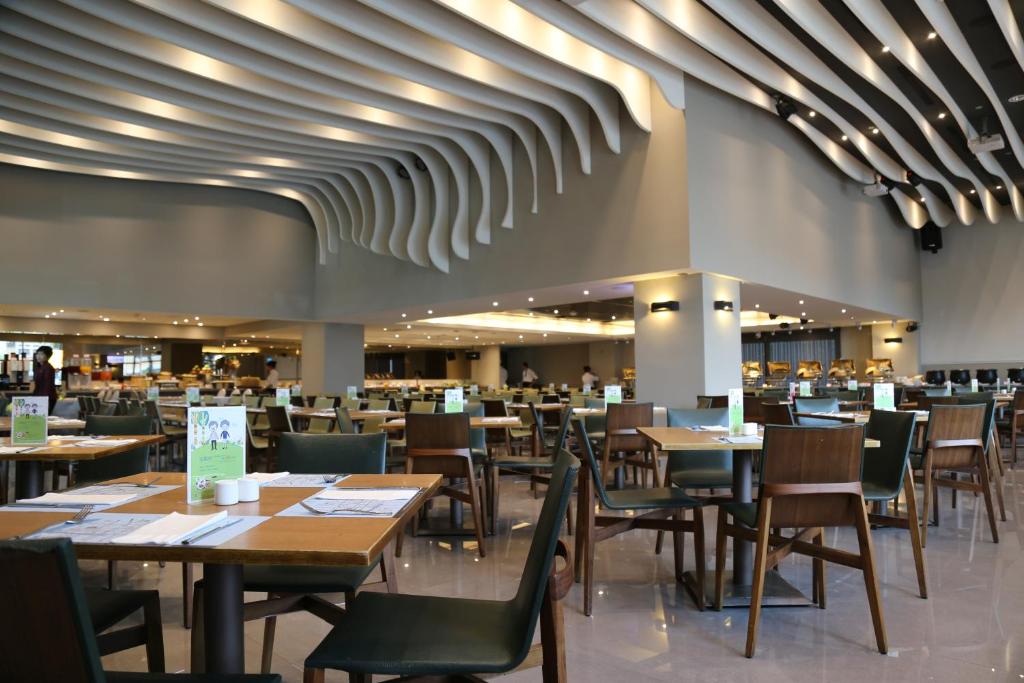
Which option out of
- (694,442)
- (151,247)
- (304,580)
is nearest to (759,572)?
(694,442)

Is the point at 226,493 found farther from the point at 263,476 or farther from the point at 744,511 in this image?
the point at 744,511

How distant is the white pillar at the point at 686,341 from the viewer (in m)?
8.40

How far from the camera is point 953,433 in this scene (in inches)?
156

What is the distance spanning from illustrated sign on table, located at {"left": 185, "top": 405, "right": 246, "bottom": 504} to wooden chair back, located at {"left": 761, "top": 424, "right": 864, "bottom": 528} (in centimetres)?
178

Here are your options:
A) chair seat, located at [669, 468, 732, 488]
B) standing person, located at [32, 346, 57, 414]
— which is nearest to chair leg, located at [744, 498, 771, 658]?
chair seat, located at [669, 468, 732, 488]

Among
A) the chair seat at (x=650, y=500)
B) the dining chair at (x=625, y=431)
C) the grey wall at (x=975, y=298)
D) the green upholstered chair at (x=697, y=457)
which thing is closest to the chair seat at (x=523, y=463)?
the dining chair at (x=625, y=431)

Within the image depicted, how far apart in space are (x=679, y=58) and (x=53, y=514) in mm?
6918

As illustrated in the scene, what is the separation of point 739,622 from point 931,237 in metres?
14.8

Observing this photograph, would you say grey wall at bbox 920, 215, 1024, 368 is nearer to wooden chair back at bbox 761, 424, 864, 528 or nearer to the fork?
wooden chair back at bbox 761, 424, 864, 528

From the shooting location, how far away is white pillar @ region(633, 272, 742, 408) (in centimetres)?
840

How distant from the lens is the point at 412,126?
28.5 ft

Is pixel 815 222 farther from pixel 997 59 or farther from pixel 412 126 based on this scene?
pixel 412 126

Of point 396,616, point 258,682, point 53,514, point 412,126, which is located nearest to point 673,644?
point 396,616

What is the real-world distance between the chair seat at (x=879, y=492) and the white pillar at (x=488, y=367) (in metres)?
20.7
